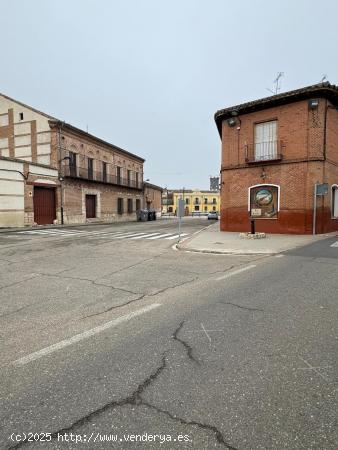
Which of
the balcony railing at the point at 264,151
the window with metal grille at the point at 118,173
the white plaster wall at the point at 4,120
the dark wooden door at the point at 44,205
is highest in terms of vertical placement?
the white plaster wall at the point at 4,120

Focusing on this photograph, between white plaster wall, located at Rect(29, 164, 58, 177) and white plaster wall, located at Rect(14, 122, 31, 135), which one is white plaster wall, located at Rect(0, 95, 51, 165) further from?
white plaster wall, located at Rect(29, 164, 58, 177)

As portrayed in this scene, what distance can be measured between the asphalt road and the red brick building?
1044 centimetres

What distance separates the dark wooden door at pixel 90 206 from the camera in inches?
1298

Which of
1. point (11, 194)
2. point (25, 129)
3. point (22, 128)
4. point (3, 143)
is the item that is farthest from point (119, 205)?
point (11, 194)

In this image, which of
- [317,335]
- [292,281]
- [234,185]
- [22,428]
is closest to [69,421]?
[22,428]

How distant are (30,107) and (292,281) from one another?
31.1 meters

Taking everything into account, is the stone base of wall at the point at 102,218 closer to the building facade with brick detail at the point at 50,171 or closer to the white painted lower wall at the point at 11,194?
the building facade with brick detail at the point at 50,171

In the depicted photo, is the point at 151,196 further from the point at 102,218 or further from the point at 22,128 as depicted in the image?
the point at 22,128

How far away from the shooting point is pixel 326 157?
15016 mm

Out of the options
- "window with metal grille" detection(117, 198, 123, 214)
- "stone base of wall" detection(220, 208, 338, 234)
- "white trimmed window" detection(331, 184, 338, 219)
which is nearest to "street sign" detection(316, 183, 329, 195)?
"stone base of wall" detection(220, 208, 338, 234)

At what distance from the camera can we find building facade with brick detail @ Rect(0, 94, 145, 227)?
23.9m

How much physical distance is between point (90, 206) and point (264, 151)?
23.1 m

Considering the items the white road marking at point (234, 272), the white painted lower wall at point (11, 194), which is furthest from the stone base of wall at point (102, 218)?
the white road marking at point (234, 272)

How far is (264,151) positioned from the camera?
16281 mm
